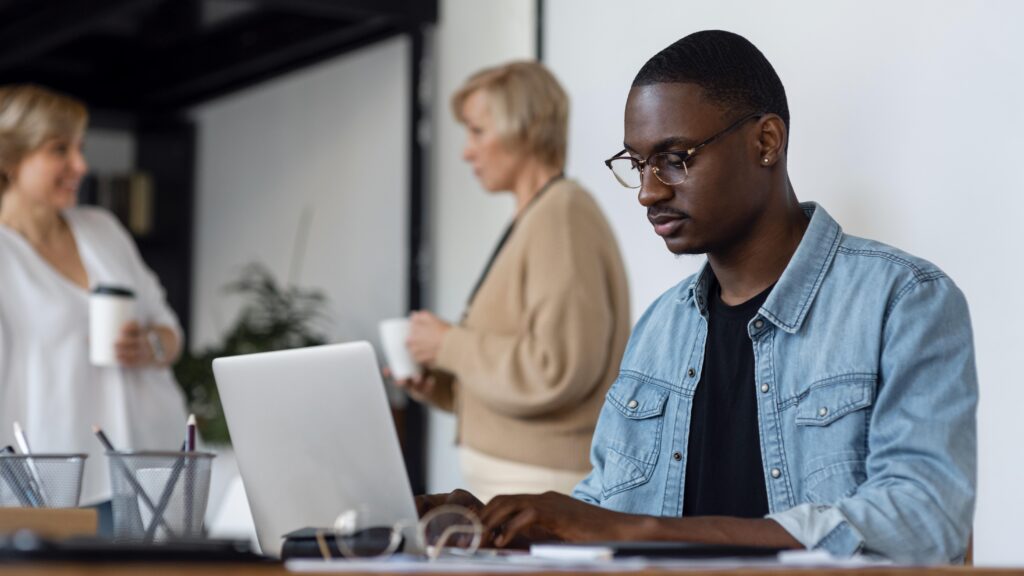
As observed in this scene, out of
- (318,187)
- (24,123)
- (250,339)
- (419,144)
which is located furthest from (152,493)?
(318,187)

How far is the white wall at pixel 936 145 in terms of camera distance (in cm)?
227

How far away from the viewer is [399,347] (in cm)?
298

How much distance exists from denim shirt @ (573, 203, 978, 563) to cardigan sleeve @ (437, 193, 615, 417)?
0.86 meters

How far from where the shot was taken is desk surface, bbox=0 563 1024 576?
0.95 m

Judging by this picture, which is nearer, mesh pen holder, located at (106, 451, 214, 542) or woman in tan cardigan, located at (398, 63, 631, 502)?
mesh pen holder, located at (106, 451, 214, 542)

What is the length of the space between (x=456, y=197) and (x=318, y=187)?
1166 millimetres

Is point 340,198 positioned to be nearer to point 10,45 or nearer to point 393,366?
point 10,45

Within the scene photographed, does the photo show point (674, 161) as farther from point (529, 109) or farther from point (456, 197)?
point (456, 197)

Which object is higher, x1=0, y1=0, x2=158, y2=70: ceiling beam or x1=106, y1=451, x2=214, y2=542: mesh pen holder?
x1=0, y1=0, x2=158, y2=70: ceiling beam

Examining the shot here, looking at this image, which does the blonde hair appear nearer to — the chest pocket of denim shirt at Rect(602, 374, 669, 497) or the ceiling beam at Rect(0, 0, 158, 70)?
the ceiling beam at Rect(0, 0, 158, 70)

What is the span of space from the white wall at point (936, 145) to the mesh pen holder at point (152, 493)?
4.56ft

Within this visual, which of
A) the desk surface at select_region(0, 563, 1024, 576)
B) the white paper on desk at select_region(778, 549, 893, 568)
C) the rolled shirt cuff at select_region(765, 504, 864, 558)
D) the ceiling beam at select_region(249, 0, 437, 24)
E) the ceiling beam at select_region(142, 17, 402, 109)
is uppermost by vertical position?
the ceiling beam at select_region(249, 0, 437, 24)

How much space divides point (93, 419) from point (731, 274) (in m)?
1.87

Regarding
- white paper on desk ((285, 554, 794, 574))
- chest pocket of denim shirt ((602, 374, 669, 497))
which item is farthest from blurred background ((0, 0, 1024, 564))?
white paper on desk ((285, 554, 794, 574))
